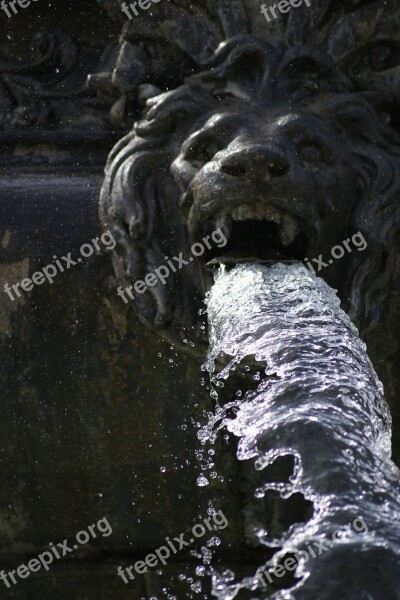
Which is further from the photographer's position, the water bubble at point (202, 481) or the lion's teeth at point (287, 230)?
the water bubble at point (202, 481)

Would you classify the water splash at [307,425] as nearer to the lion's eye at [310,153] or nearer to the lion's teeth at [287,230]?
the lion's teeth at [287,230]

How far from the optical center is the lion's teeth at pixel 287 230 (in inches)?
102

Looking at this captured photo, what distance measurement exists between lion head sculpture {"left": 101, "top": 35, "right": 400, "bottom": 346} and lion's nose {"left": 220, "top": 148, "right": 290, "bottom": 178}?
89 millimetres

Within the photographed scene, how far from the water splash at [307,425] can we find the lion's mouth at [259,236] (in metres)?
0.03

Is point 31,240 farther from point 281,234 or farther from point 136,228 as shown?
point 281,234

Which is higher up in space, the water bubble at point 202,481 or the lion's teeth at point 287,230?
the lion's teeth at point 287,230

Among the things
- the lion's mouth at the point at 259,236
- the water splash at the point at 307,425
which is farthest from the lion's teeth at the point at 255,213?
the water splash at the point at 307,425

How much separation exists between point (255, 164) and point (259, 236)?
0.64 ft

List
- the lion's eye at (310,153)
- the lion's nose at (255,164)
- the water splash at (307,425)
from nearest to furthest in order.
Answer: the water splash at (307,425)
the lion's nose at (255,164)
the lion's eye at (310,153)

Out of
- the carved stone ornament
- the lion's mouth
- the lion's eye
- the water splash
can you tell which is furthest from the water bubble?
the lion's eye

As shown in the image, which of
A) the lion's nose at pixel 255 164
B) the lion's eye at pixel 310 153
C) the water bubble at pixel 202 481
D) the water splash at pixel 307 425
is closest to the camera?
the water splash at pixel 307 425

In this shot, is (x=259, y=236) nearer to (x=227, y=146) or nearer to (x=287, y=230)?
(x=287, y=230)

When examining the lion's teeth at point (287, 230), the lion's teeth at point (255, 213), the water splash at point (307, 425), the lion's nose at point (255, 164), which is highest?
the lion's nose at point (255, 164)

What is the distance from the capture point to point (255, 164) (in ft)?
8.27
